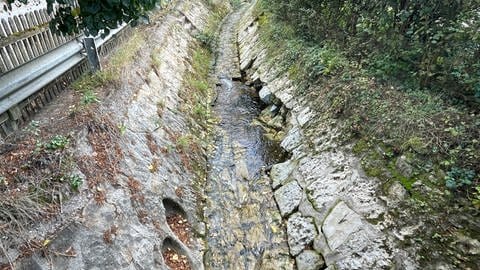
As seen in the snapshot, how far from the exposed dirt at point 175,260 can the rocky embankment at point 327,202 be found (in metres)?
2.02

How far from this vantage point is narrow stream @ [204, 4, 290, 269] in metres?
6.00

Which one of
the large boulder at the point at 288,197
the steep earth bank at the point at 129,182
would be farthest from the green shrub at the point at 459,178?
the steep earth bank at the point at 129,182

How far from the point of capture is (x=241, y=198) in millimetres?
7297

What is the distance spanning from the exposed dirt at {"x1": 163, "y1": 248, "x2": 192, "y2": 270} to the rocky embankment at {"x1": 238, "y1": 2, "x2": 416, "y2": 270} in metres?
2.02

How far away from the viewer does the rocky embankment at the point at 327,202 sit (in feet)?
17.0

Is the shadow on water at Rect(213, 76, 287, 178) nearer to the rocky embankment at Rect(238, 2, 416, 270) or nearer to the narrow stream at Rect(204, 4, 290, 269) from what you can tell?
the narrow stream at Rect(204, 4, 290, 269)

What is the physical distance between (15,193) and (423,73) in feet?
25.1

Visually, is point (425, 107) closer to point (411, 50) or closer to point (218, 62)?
point (411, 50)

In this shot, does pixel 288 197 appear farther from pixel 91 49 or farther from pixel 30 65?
pixel 30 65

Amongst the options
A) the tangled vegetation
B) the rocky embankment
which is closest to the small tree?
the rocky embankment

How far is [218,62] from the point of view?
14695mm

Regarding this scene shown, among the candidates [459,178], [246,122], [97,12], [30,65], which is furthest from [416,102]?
[30,65]

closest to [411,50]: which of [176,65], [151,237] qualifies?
[151,237]

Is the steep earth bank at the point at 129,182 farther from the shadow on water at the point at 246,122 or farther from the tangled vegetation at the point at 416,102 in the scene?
the tangled vegetation at the point at 416,102
